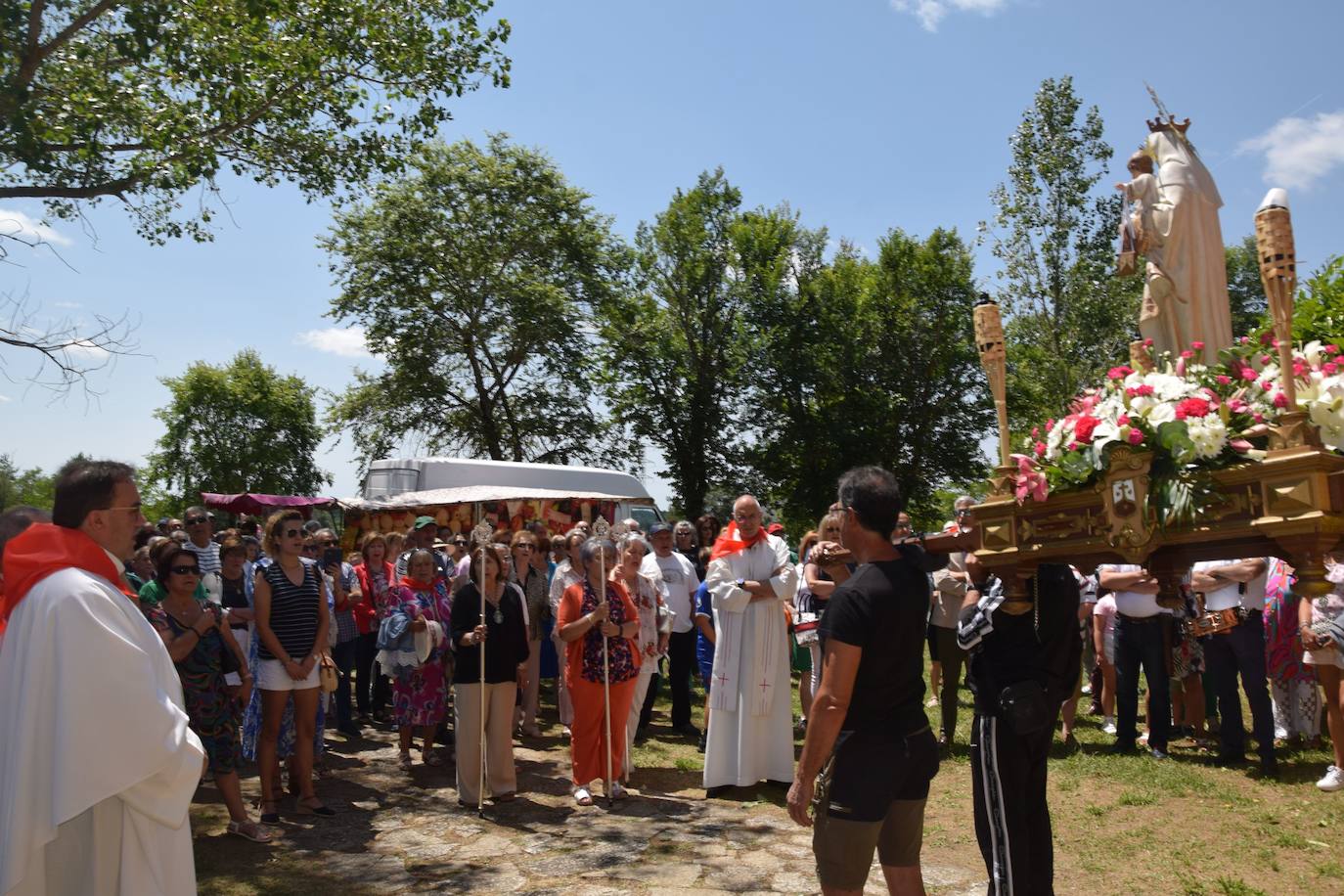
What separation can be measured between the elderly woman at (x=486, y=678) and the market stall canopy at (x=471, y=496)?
10876 mm

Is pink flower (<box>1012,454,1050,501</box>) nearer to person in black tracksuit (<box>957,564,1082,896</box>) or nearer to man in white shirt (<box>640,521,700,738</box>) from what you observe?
person in black tracksuit (<box>957,564,1082,896</box>)

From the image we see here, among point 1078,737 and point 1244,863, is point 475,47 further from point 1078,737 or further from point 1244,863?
point 1244,863

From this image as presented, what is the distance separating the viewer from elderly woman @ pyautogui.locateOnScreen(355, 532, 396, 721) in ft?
35.6

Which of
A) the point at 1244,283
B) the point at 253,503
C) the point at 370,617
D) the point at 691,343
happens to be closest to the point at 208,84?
the point at 370,617

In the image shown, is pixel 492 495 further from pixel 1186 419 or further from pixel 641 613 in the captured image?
pixel 1186 419

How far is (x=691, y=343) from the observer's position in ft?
123

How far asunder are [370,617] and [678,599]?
3.28 meters

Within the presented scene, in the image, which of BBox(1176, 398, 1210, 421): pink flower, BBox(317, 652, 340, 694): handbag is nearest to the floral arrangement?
BBox(1176, 398, 1210, 421): pink flower

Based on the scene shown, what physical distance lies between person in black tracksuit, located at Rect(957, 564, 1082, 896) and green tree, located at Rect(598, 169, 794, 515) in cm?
3279

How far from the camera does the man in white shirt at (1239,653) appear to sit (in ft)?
26.5

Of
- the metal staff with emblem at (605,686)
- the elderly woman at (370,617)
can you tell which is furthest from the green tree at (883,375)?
the metal staff with emblem at (605,686)

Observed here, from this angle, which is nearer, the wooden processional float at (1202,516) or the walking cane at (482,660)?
the wooden processional float at (1202,516)

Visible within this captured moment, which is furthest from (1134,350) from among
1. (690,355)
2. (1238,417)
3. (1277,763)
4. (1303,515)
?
(690,355)

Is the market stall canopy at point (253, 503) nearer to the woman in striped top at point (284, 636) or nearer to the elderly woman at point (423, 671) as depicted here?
the elderly woman at point (423, 671)
